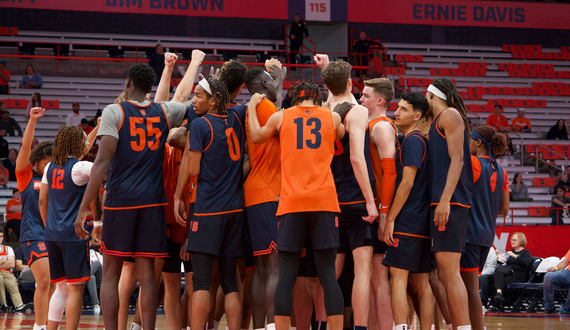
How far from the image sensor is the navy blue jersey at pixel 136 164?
15.8 ft

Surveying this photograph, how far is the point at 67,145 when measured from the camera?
5.52 meters

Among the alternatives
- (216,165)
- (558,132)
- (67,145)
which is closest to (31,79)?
(67,145)

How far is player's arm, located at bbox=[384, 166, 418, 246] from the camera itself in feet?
16.0

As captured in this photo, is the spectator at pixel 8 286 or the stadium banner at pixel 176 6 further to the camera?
the stadium banner at pixel 176 6

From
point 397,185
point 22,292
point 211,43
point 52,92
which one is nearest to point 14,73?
point 52,92

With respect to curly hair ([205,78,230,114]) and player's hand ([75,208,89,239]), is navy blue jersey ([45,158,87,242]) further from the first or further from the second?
curly hair ([205,78,230,114])

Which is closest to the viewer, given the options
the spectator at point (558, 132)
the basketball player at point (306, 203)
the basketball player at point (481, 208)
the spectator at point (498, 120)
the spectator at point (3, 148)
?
the basketball player at point (306, 203)

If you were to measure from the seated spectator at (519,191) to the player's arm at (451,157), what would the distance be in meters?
12.2

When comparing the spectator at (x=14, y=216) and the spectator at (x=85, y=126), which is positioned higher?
the spectator at (x=85, y=126)

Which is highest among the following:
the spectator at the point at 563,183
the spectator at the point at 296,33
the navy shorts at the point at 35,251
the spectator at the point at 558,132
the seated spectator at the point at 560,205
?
the spectator at the point at 296,33

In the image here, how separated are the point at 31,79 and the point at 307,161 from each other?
16155mm

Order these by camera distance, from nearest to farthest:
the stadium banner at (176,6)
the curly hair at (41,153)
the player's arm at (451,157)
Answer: the player's arm at (451,157), the curly hair at (41,153), the stadium banner at (176,6)

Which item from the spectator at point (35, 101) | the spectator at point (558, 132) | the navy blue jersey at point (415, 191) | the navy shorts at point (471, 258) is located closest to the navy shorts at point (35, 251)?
the navy blue jersey at point (415, 191)

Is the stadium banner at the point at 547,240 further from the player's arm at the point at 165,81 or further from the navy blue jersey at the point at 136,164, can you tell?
the navy blue jersey at the point at 136,164
